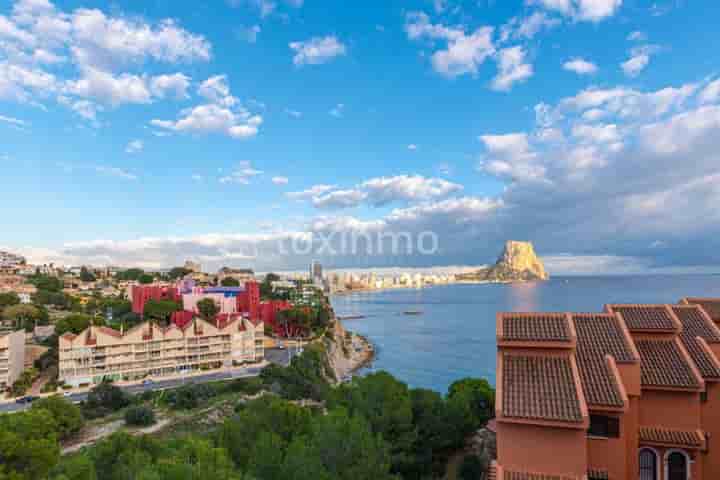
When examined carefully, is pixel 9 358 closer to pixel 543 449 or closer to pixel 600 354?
pixel 543 449

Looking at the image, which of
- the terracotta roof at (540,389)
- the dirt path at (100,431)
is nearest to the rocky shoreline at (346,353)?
the dirt path at (100,431)

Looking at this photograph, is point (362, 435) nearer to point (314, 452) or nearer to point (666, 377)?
point (314, 452)

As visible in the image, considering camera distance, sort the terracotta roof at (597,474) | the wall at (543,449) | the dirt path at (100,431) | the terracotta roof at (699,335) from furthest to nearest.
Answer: the dirt path at (100,431)
the terracotta roof at (699,335)
the terracotta roof at (597,474)
the wall at (543,449)

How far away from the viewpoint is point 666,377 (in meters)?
8.23

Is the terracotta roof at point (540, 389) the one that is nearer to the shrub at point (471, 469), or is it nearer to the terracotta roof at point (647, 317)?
the terracotta roof at point (647, 317)

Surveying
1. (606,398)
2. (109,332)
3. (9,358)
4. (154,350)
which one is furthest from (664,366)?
(9,358)

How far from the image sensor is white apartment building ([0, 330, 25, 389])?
95.0ft

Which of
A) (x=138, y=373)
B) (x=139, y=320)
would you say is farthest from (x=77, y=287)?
(x=138, y=373)

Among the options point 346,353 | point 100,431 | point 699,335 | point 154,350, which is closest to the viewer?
point 699,335

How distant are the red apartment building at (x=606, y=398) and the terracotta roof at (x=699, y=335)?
24 millimetres

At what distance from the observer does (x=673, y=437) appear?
8070mm

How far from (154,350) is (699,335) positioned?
36.1 m

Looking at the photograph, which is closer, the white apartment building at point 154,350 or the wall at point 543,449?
the wall at point 543,449

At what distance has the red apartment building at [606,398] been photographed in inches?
285
